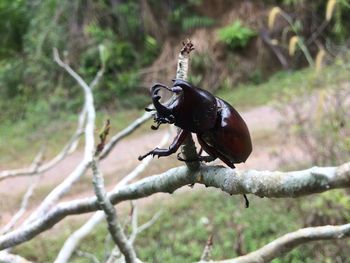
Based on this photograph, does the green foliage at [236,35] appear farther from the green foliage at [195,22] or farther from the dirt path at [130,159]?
the dirt path at [130,159]

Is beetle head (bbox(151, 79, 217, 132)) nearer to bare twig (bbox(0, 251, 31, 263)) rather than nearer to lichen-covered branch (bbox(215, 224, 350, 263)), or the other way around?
lichen-covered branch (bbox(215, 224, 350, 263))

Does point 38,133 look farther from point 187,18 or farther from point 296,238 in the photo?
point 296,238

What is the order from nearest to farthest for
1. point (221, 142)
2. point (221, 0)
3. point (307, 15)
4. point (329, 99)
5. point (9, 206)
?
point (221, 142) < point (329, 99) < point (9, 206) < point (307, 15) < point (221, 0)

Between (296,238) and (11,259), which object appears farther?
(11,259)

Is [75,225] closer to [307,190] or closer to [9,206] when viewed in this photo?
[9,206]

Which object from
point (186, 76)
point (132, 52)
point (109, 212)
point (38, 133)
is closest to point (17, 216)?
point (109, 212)

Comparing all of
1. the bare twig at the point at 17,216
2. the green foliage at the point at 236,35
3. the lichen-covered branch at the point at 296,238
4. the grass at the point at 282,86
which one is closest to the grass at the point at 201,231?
the grass at the point at 282,86

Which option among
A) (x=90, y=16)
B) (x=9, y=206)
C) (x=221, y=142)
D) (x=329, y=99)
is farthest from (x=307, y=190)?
(x=90, y=16)

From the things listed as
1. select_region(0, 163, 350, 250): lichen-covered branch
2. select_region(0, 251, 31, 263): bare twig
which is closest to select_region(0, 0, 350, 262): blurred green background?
select_region(0, 251, 31, 263): bare twig
